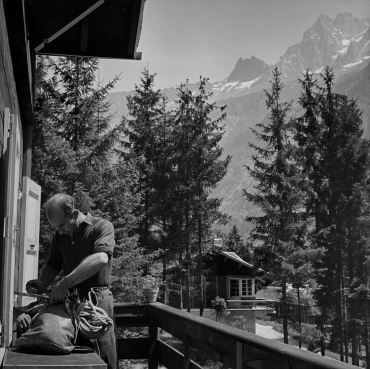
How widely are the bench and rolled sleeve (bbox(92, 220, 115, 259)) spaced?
58 centimetres

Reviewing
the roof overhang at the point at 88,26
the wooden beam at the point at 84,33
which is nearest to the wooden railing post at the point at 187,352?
the roof overhang at the point at 88,26

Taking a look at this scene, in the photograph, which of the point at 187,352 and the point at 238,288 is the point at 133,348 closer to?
the point at 187,352

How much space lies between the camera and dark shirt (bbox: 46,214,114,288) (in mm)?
2740

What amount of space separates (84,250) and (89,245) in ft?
0.17

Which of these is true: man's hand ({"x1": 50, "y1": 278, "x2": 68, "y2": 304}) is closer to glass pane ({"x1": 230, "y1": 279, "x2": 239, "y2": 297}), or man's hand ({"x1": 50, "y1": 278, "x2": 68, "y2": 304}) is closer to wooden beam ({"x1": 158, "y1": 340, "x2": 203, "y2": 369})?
wooden beam ({"x1": 158, "y1": 340, "x2": 203, "y2": 369})

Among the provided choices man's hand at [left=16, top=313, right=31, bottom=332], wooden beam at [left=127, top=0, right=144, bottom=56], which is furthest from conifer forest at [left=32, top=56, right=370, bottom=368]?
man's hand at [left=16, top=313, right=31, bottom=332]

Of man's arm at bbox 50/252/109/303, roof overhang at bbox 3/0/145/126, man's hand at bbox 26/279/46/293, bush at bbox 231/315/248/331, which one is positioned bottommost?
bush at bbox 231/315/248/331

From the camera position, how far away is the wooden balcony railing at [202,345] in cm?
192

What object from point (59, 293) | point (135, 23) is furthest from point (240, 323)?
point (59, 293)

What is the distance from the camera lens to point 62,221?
276 cm

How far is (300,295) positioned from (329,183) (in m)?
6.32

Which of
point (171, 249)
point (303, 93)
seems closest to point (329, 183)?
point (303, 93)

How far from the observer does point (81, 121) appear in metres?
17.1

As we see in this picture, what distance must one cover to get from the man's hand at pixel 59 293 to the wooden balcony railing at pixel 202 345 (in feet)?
2.70
